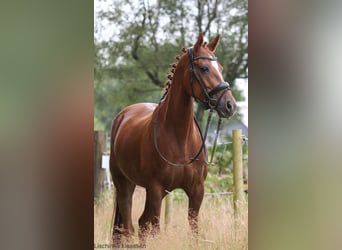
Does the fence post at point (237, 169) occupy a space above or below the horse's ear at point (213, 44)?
below

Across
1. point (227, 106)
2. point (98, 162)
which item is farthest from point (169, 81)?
point (98, 162)

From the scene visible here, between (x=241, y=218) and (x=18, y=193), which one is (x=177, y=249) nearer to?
(x=241, y=218)

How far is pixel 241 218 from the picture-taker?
1794 mm

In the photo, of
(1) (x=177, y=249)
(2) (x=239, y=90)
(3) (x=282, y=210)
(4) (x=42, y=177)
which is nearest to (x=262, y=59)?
(2) (x=239, y=90)

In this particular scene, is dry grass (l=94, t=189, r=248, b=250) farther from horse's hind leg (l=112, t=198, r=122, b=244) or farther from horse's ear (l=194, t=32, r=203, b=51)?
horse's ear (l=194, t=32, r=203, b=51)

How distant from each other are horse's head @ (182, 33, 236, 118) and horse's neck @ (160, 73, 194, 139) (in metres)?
0.03

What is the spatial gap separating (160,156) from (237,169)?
0.89ft

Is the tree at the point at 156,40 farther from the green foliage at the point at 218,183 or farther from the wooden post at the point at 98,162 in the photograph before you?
the green foliage at the point at 218,183

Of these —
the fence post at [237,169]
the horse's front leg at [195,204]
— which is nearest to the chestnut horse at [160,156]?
the horse's front leg at [195,204]

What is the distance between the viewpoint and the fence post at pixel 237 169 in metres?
1.79

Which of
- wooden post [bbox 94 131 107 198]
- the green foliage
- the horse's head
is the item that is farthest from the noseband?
wooden post [bbox 94 131 107 198]

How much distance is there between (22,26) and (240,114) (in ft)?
2.54

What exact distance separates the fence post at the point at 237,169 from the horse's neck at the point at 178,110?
0.53 feet

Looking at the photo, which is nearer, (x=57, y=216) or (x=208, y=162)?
(x=57, y=216)
